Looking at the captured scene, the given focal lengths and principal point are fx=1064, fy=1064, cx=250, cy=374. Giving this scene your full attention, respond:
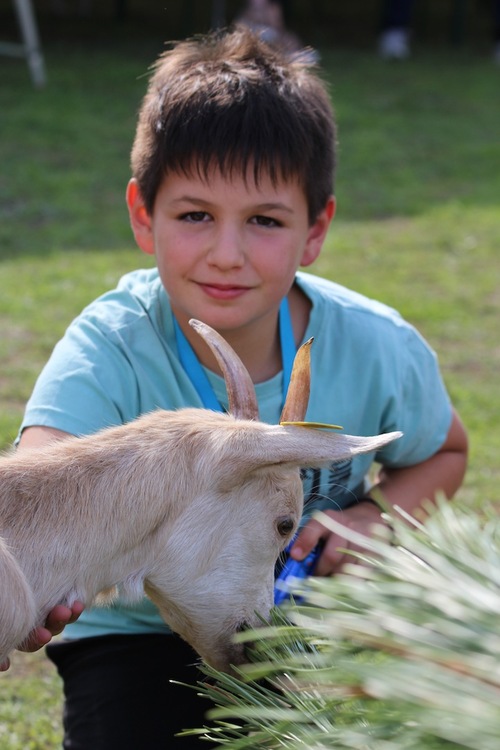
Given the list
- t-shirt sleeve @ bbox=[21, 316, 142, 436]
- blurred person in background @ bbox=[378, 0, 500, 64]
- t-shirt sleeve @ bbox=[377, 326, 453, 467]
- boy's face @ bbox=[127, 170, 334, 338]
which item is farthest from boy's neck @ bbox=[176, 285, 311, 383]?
blurred person in background @ bbox=[378, 0, 500, 64]

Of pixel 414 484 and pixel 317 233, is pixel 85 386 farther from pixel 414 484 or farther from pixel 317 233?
pixel 414 484

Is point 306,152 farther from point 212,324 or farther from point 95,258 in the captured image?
point 95,258

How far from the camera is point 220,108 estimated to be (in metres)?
2.99

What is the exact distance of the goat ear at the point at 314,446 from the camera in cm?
199

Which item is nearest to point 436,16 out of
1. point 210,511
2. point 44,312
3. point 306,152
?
point 44,312

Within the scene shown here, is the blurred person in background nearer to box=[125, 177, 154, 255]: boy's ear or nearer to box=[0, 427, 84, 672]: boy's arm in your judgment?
box=[125, 177, 154, 255]: boy's ear

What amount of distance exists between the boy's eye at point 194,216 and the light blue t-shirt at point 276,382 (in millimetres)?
342

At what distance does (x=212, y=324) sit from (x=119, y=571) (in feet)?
2.99

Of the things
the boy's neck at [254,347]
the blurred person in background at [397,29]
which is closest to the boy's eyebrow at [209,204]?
the boy's neck at [254,347]

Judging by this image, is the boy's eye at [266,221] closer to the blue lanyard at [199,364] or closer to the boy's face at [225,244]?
the boy's face at [225,244]

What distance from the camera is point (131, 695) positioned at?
9.55ft

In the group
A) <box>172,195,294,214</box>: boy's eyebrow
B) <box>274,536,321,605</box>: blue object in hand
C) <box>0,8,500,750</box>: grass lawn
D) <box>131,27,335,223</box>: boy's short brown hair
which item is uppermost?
<box>131,27,335,223</box>: boy's short brown hair

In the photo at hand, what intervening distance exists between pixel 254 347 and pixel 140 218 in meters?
0.52

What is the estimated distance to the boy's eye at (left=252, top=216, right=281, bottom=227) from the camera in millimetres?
3008
